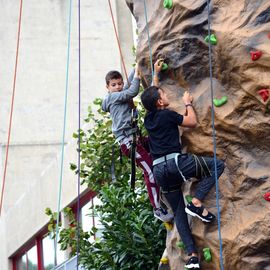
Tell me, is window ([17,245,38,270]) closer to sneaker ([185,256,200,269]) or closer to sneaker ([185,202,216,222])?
sneaker ([185,256,200,269])

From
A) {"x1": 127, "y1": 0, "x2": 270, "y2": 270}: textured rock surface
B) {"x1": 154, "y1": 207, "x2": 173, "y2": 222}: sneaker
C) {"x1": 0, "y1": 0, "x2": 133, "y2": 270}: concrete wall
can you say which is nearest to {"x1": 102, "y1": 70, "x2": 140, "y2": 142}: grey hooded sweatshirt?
{"x1": 127, "y1": 0, "x2": 270, "y2": 270}: textured rock surface

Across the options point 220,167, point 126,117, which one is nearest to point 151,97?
point 220,167

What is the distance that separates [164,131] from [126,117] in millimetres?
1366

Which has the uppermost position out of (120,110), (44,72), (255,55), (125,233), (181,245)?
(44,72)

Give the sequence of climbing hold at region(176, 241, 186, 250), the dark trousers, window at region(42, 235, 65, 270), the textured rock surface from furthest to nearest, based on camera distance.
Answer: window at region(42, 235, 65, 270) < climbing hold at region(176, 241, 186, 250) < the dark trousers < the textured rock surface

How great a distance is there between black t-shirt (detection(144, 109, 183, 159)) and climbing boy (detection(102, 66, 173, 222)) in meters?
0.99

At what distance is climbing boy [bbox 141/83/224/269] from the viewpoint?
13836 millimetres

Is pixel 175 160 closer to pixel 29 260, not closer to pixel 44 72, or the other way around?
pixel 29 260

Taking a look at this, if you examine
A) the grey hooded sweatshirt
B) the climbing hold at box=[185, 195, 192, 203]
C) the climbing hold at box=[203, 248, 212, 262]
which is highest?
the grey hooded sweatshirt

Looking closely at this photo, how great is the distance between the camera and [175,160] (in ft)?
45.4

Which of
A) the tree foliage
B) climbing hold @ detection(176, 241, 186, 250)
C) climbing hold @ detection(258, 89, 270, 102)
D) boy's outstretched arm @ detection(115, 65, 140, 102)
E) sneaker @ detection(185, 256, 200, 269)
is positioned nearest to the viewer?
climbing hold @ detection(258, 89, 270, 102)

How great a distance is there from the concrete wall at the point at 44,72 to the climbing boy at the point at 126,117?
617 inches

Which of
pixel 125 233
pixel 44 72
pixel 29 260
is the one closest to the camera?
pixel 125 233

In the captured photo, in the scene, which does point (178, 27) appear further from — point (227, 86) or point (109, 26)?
point (109, 26)
